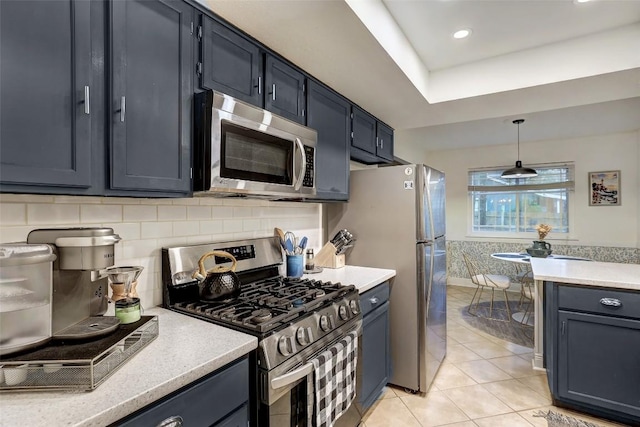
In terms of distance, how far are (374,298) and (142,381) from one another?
4.99ft

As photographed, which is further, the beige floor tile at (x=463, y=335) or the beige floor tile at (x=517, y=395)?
the beige floor tile at (x=463, y=335)

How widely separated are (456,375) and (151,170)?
107 inches

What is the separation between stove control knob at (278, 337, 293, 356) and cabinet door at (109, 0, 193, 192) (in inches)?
29.2

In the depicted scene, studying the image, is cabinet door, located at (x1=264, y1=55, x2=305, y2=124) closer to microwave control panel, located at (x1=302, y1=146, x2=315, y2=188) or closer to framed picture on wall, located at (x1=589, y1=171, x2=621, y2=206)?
microwave control panel, located at (x1=302, y1=146, x2=315, y2=188)

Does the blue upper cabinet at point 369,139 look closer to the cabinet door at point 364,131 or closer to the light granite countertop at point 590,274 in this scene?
the cabinet door at point 364,131

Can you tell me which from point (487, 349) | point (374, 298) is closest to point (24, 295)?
point (374, 298)

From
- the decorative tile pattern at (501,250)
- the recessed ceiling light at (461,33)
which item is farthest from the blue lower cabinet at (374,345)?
the decorative tile pattern at (501,250)

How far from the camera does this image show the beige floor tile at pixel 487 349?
9.98 feet

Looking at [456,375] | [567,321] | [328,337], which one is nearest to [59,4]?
[328,337]

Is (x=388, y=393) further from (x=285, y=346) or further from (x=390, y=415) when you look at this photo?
(x=285, y=346)

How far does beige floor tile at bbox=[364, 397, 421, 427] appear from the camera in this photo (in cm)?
206

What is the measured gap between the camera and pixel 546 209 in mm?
5281

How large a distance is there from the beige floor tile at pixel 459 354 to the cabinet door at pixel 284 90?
250 centimetres

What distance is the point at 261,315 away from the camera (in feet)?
4.33
